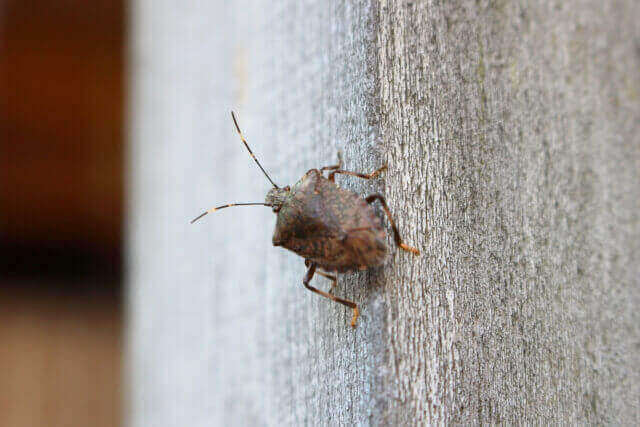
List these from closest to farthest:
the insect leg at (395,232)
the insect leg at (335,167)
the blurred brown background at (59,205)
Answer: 1. the insect leg at (395,232)
2. the insect leg at (335,167)
3. the blurred brown background at (59,205)

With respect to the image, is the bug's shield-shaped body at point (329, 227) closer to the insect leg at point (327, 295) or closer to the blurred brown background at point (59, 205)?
the insect leg at point (327, 295)

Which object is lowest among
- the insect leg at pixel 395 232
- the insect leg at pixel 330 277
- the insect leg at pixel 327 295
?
the insect leg at pixel 327 295

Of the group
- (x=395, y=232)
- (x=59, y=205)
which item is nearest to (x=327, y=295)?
(x=395, y=232)

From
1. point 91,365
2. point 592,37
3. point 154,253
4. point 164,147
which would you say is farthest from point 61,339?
point 592,37

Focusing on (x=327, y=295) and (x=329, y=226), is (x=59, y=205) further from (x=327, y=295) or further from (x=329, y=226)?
(x=327, y=295)

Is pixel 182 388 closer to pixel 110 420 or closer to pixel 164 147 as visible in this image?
pixel 164 147

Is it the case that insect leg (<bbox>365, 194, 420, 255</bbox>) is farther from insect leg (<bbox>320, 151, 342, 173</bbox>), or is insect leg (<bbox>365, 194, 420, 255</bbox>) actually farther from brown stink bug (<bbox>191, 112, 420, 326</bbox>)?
insect leg (<bbox>320, 151, 342, 173</bbox>)

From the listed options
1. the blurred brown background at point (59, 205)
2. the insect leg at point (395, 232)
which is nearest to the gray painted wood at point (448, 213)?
→ the insect leg at point (395, 232)

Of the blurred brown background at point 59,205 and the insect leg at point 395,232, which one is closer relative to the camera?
the insect leg at point 395,232
